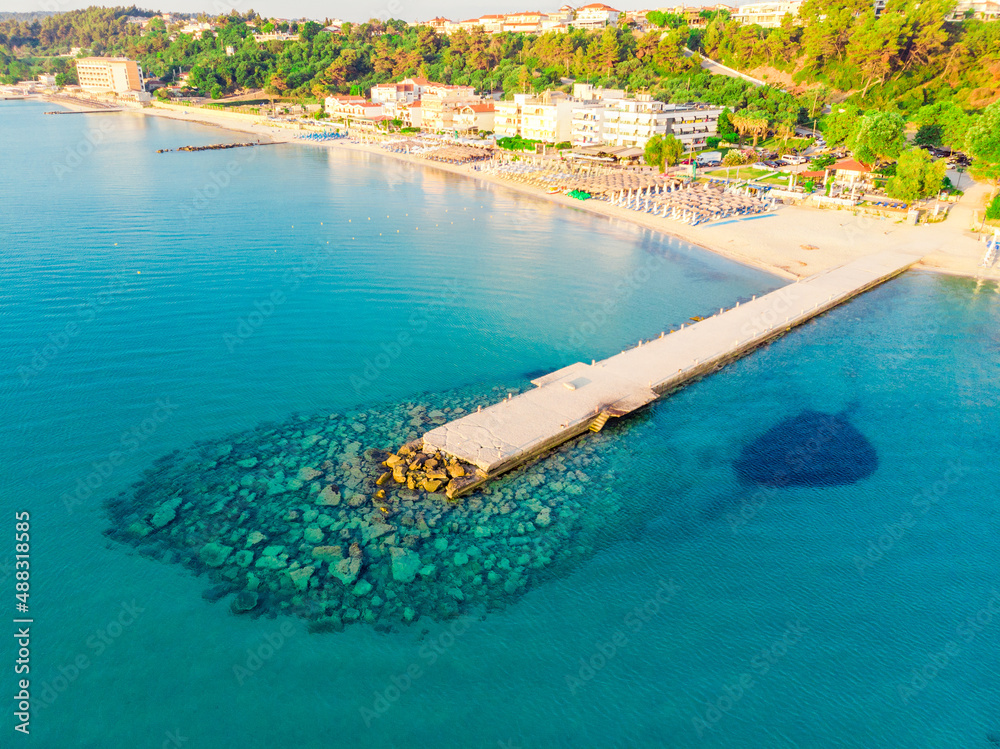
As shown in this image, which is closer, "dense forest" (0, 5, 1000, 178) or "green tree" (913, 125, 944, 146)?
"green tree" (913, 125, 944, 146)

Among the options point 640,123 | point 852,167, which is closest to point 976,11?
point 640,123

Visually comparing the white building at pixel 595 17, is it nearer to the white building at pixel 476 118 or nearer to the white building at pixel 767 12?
the white building at pixel 767 12

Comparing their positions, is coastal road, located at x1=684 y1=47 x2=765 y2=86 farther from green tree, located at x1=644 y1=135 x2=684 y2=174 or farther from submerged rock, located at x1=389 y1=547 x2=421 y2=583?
submerged rock, located at x1=389 y1=547 x2=421 y2=583

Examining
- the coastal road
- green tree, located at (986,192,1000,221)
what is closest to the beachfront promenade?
green tree, located at (986,192,1000,221)

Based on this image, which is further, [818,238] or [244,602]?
[818,238]

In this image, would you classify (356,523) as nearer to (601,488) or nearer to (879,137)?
(601,488)
